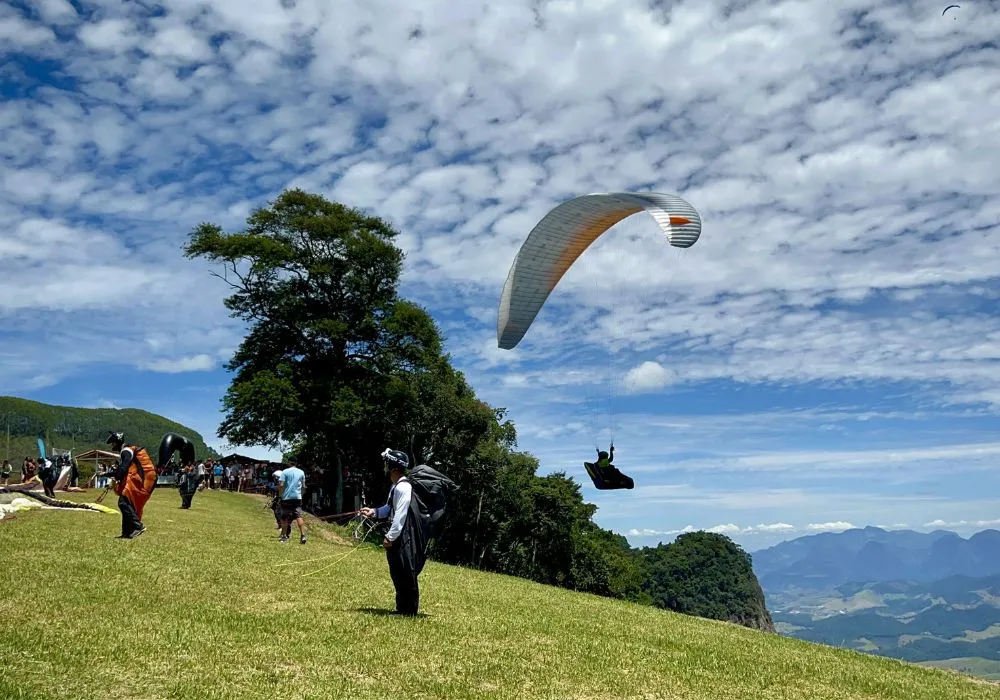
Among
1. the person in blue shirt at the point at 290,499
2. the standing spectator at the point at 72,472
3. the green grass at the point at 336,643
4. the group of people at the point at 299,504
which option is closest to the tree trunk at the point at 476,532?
the group of people at the point at 299,504

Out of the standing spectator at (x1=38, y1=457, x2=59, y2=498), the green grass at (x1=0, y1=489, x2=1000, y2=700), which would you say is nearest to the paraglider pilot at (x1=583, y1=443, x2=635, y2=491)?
the green grass at (x1=0, y1=489, x2=1000, y2=700)

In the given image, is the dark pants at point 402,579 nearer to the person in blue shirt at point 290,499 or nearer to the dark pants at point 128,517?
the dark pants at point 128,517

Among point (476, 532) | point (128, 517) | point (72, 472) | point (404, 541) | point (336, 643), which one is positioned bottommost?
point (336, 643)

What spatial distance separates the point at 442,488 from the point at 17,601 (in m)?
6.14

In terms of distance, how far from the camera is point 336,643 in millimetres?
9148

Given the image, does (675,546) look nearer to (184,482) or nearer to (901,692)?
(184,482)

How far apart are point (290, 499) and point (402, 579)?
424 inches

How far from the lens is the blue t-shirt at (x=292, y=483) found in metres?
20.2

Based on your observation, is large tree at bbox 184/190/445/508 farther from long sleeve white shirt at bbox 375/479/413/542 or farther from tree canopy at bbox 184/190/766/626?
long sleeve white shirt at bbox 375/479/413/542

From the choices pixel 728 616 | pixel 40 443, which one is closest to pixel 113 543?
pixel 40 443

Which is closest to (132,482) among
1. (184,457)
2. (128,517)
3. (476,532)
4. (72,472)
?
(128,517)

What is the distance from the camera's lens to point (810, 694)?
893 cm

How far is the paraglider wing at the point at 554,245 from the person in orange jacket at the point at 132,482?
8921 mm

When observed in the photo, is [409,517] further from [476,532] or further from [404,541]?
[476,532]
